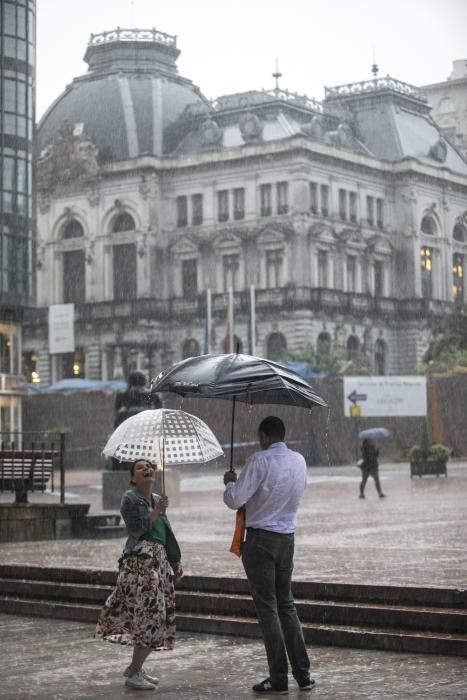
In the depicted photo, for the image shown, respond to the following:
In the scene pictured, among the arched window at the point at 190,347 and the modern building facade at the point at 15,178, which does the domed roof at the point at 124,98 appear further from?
the modern building facade at the point at 15,178

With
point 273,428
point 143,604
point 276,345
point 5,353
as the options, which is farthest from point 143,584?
point 276,345

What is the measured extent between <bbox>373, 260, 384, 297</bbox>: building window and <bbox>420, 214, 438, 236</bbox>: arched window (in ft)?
15.7

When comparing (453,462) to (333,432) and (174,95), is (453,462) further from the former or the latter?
(174,95)

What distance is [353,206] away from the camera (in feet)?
314

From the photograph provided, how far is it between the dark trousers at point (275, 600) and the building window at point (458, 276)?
301 feet

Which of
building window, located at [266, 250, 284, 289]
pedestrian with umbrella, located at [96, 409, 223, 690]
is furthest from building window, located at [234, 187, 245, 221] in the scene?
pedestrian with umbrella, located at [96, 409, 223, 690]

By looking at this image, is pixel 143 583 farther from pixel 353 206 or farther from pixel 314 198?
pixel 353 206

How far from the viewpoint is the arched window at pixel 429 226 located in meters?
100

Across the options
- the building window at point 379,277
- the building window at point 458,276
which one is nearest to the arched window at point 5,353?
the building window at point 379,277

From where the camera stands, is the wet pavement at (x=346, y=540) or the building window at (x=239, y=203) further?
the building window at (x=239, y=203)

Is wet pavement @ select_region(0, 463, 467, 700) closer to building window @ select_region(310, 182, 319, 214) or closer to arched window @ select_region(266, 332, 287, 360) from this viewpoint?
arched window @ select_region(266, 332, 287, 360)

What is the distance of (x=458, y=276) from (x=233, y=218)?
17747 mm

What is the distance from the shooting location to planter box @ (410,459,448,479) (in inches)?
1802

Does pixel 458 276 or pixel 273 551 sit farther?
pixel 458 276
